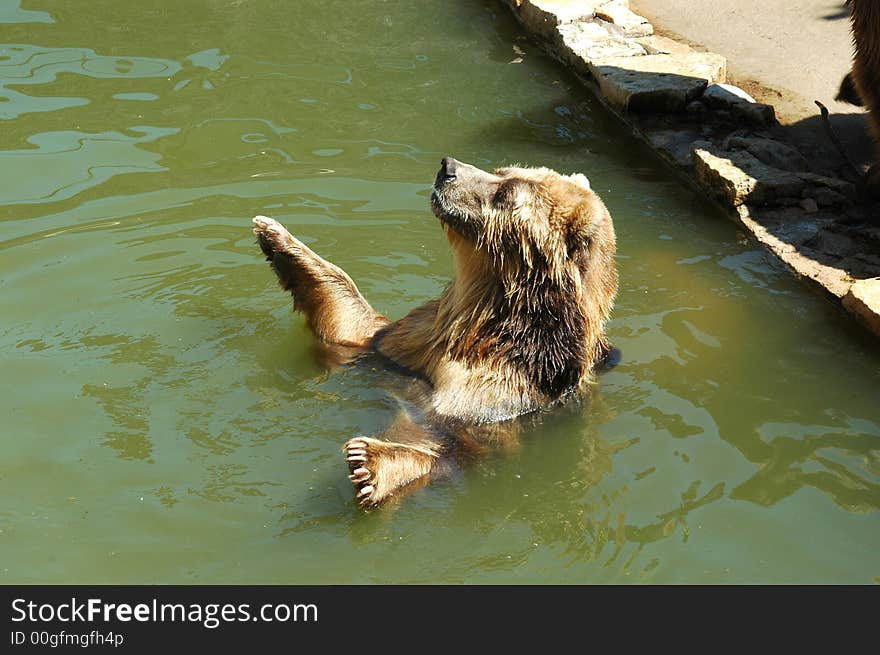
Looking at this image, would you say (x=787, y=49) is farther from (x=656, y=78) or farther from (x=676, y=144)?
(x=676, y=144)

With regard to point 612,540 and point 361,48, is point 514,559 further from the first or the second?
point 361,48

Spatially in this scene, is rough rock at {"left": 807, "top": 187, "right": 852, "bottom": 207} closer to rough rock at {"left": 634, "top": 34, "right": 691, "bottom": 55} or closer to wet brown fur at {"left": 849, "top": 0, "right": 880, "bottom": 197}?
wet brown fur at {"left": 849, "top": 0, "right": 880, "bottom": 197}

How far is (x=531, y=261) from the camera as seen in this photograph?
17.4 feet

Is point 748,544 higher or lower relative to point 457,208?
lower

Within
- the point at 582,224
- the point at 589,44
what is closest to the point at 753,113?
the point at 589,44

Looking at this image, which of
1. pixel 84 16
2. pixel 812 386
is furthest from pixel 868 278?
pixel 84 16

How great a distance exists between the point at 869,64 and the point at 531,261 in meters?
3.62

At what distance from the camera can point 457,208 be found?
17.3ft

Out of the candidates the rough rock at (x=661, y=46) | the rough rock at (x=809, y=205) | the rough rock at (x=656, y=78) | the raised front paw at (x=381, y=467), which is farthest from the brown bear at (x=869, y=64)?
the raised front paw at (x=381, y=467)

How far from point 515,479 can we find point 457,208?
1.31 m

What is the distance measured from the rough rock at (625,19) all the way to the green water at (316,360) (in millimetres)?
1023

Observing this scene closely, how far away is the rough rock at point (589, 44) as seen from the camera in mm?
9727

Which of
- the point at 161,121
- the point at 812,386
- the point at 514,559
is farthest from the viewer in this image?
the point at 161,121

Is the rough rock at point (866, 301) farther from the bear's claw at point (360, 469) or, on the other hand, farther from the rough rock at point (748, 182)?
the bear's claw at point (360, 469)
